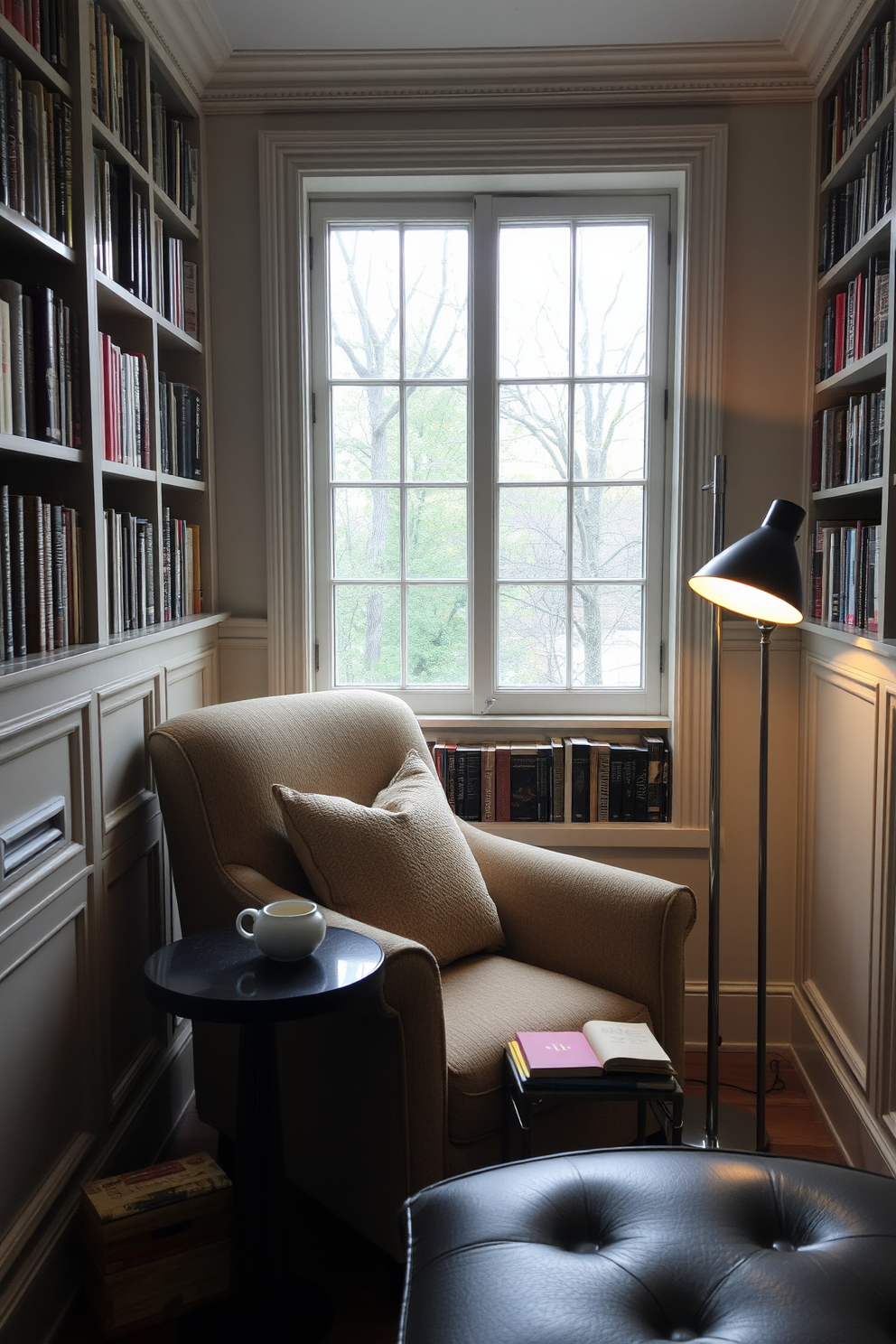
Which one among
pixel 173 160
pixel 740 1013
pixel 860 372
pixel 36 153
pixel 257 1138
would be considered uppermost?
pixel 173 160

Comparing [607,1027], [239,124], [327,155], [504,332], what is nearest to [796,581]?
[607,1027]

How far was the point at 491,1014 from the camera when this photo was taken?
192 cm

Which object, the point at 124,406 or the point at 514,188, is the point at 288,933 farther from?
the point at 514,188

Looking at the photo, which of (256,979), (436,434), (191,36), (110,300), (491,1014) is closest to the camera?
(256,979)

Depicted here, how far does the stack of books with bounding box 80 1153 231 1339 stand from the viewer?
5.67 feet

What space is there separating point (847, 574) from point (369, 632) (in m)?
1.33

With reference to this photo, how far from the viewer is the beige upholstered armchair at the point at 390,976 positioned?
173cm

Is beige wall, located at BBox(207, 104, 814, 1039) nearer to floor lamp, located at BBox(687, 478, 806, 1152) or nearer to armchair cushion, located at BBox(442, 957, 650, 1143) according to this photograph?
floor lamp, located at BBox(687, 478, 806, 1152)

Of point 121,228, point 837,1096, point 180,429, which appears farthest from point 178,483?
point 837,1096

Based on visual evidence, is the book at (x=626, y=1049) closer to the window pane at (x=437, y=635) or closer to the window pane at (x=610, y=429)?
the window pane at (x=437, y=635)

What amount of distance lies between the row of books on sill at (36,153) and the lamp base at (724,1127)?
2294 millimetres

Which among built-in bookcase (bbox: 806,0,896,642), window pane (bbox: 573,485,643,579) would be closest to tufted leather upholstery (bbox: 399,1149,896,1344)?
built-in bookcase (bbox: 806,0,896,642)

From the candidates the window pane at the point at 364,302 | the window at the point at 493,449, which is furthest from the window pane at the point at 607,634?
the window pane at the point at 364,302

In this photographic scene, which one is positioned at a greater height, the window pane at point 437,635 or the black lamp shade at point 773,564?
the black lamp shade at point 773,564
